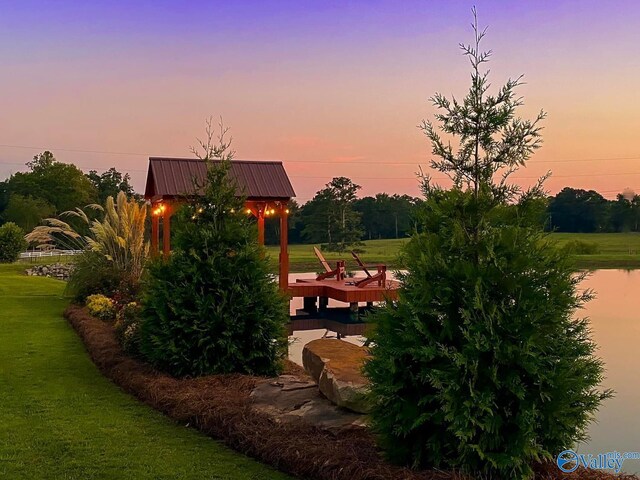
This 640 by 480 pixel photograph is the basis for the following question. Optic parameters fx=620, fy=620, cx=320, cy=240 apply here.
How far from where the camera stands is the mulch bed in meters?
3.60

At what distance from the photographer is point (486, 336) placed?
3.41 metres

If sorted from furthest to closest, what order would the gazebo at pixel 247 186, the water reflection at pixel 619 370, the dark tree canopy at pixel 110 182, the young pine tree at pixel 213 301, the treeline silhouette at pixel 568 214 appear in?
the dark tree canopy at pixel 110 182
the treeline silhouette at pixel 568 214
the gazebo at pixel 247 186
the young pine tree at pixel 213 301
the water reflection at pixel 619 370

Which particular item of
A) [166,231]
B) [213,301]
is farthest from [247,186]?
[213,301]

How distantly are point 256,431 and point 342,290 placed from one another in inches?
358

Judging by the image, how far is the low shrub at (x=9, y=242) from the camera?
90.9 feet

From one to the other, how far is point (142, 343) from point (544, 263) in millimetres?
4578

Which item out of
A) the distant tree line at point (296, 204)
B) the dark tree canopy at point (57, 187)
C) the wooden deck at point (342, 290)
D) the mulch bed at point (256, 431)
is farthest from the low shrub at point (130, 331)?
the dark tree canopy at point (57, 187)

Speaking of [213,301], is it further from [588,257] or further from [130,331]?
[588,257]

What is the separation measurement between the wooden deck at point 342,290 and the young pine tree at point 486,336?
900 cm

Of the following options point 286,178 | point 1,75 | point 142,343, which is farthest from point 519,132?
point 1,75

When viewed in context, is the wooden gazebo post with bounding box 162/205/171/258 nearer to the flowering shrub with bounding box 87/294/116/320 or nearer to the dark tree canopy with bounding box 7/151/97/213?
the flowering shrub with bounding box 87/294/116/320

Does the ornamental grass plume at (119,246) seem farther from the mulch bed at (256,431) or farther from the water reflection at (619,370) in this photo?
the water reflection at (619,370)

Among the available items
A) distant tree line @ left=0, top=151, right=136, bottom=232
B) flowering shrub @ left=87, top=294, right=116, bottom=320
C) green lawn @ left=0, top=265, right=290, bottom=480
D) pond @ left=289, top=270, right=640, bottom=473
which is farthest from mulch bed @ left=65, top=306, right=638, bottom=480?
distant tree line @ left=0, top=151, right=136, bottom=232

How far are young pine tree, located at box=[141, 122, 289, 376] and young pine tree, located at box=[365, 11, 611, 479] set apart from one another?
8.97ft
